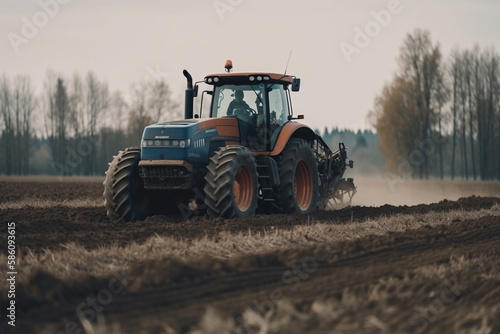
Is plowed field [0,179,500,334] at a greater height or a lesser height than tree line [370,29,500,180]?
lesser

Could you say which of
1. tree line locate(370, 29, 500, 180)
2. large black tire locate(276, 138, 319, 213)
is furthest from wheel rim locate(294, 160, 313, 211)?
tree line locate(370, 29, 500, 180)

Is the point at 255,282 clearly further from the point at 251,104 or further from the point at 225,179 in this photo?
the point at 251,104

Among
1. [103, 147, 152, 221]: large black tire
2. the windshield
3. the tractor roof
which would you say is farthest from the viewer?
the windshield

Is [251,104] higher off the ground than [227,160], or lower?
higher

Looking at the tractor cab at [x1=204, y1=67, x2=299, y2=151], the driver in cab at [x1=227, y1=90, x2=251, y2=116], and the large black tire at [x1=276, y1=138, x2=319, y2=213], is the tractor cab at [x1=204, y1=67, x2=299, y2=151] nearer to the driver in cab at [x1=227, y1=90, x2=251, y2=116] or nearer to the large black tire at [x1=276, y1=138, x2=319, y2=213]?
the driver in cab at [x1=227, y1=90, x2=251, y2=116]

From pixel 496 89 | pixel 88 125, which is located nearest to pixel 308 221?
pixel 496 89

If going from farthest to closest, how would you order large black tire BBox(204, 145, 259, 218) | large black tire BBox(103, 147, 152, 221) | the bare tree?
1. the bare tree
2. large black tire BBox(103, 147, 152, 221)
3. large black tire BBox(204, 145, 259, 218)

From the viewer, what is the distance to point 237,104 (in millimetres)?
15953

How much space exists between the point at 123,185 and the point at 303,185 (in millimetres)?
4296

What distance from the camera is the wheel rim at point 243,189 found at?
1470 centimetres

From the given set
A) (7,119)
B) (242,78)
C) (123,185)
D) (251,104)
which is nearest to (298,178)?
(251,104)

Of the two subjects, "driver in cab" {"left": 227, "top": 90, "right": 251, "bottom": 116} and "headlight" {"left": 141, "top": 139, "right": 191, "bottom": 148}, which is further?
"driver in cab" {"left": 227, "top": 90, "right": 251, "bottom": 116}

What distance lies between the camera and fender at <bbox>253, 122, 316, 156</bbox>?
15500mm

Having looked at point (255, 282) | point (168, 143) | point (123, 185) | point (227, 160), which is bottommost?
point (255, 282)
